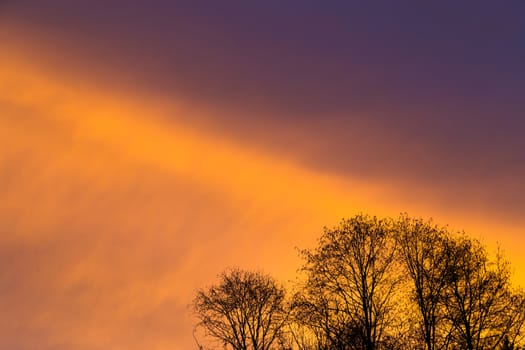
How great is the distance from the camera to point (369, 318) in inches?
2596

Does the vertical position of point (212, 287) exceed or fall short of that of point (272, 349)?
it exceeds it

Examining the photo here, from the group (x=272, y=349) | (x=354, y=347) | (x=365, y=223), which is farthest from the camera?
(x=272, y=349)

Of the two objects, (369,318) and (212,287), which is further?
(212,287)

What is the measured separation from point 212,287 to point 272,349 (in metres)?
12.7

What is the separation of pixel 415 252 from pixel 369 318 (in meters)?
9.03

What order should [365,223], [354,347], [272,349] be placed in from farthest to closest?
[272,349], [365,223], [354,347]

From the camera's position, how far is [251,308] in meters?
89.1

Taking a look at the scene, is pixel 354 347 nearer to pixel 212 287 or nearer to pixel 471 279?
pixel 471 279

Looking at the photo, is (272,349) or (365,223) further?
(272,349)

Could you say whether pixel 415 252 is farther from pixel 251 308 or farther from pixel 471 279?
pixel 251 308

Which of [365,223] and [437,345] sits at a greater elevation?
[365,223]

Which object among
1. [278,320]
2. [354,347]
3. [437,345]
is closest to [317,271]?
[354,347]

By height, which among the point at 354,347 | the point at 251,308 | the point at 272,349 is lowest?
the point at 354,347

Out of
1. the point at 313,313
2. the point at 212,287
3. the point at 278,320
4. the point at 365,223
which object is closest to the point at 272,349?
the point at 278,320
